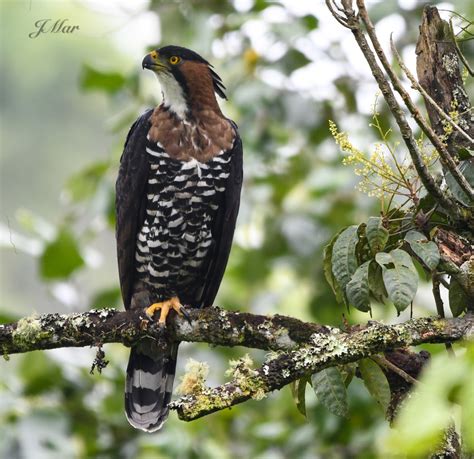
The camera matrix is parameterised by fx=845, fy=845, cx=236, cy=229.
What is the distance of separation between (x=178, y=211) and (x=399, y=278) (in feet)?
5.53

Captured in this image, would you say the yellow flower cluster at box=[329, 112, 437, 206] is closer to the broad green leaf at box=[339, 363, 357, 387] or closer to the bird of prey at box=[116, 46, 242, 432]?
the broad green leaf at box=[339, 363, 357, 387]

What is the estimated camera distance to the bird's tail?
4145mm

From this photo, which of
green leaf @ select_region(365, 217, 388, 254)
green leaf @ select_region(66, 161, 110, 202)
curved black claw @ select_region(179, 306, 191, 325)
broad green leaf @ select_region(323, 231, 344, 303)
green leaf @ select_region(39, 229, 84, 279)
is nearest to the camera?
green leaf @ select_region(365, 217, 388, 254)

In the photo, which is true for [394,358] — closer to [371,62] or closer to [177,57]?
[371,62]

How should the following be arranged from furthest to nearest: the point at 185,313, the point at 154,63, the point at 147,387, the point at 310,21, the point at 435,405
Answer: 1. the point at 310,21
2. the point at 154,63
3. the point at 147,387
4. the point at 185,313
5. the point at 435,405

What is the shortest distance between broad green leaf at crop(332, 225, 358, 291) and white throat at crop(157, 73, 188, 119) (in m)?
1.68

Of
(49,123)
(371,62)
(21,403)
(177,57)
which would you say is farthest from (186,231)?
(49,123)

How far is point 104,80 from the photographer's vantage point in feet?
17.1

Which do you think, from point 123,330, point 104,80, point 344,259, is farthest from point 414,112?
point 104,80

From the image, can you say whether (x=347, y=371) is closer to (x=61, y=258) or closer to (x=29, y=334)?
(x=29, y=334)

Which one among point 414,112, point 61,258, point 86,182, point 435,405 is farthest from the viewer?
point 86,182

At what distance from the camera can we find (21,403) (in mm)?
4438

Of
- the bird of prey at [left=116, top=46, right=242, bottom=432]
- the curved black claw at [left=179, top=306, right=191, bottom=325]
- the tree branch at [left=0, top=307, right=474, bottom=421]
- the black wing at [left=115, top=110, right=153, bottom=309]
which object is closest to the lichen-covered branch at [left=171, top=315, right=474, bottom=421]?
the tree branch at [left=0, top=307, right=474, bottom=421]

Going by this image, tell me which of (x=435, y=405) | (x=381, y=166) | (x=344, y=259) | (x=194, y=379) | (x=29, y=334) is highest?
(x=435, y=405)
